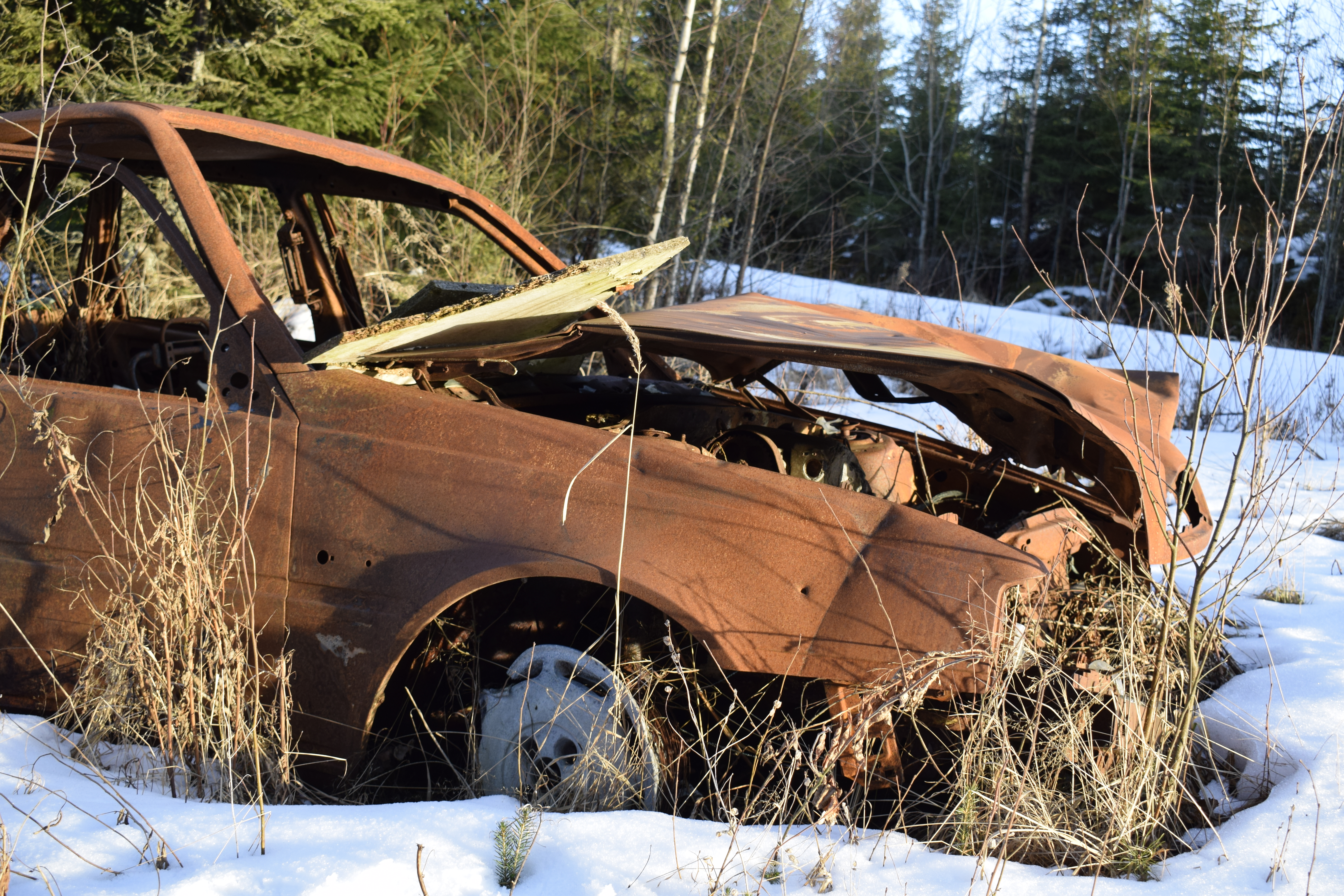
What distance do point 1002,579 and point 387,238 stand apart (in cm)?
841

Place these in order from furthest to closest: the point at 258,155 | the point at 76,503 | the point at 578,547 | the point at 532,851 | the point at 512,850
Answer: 1. the point at 258,155
2. the point at 76,503
3. the point at 578,547
4. the point at 532,851
5. the point at 512,850

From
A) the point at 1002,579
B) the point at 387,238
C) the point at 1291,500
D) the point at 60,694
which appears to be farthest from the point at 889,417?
the point at 60,694

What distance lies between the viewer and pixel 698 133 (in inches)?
405

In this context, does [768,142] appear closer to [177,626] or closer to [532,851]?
[177,626]

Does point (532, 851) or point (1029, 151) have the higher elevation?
point (1029, 151)

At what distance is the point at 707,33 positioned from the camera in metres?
11.1

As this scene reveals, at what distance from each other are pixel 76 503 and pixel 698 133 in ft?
29.3

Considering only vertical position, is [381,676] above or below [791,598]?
below

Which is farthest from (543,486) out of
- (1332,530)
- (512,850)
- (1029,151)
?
(1029,151)

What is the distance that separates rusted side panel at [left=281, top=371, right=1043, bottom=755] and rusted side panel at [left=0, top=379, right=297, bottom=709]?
0.06 meters

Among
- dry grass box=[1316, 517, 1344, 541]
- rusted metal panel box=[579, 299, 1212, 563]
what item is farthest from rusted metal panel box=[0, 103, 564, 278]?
dry grass box=[1316, 517, 1344, 541]

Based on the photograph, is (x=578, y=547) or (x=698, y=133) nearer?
(x=578, y=547)

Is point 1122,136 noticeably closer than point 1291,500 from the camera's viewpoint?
No

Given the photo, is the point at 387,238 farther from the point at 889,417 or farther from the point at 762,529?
the point at 762,529
